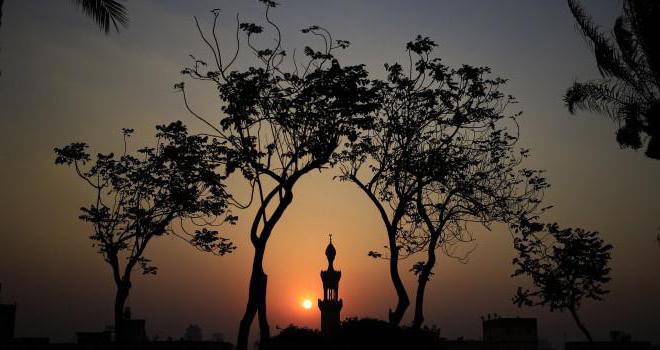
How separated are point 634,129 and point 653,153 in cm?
109

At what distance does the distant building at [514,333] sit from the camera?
44.3 meters

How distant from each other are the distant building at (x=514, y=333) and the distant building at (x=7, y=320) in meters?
33.3

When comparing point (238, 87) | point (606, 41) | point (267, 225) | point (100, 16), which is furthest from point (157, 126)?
point (606, 41)

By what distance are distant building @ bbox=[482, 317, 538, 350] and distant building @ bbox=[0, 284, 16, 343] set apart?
33.3 metres

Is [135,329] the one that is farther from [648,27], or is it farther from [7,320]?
[648,27]

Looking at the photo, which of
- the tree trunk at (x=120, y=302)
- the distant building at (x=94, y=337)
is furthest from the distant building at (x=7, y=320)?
the tree trunk at (x=120, y=302)

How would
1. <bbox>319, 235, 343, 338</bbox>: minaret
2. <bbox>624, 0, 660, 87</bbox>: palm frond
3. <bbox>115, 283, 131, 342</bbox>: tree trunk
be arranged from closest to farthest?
<bbox>624, 0, 660, 87</bbox>: palm frond < <bbox>115, 283, 131, 342</bbox>: tree trunk < <bbox>319, 235, 343, 338</bbox>: minaret

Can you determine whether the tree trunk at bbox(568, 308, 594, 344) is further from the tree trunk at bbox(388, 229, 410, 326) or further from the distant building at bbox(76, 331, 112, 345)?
the distant building at bbox(76, 331, 112, 345)

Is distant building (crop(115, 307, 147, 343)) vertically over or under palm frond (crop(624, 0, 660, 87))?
under

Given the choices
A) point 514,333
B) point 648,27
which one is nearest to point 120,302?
point 648,27

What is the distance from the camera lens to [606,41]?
797 inches

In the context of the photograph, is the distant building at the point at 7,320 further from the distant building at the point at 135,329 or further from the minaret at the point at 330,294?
the minaret at the point at 330,294

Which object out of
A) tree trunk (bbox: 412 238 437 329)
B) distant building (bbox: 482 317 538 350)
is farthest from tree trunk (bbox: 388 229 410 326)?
distant building (bbox: 482 317 538 350)

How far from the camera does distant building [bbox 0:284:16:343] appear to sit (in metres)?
43.9
